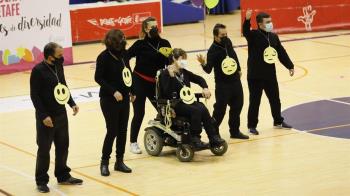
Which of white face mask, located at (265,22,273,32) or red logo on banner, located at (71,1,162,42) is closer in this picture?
white face mask, located at (265,22,273,32)

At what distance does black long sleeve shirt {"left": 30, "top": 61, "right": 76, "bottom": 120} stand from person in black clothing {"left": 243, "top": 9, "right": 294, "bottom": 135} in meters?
3.59

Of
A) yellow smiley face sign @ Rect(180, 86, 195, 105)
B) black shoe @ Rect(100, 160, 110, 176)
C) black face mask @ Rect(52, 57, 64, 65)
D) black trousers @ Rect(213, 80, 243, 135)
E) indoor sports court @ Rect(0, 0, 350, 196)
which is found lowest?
indoor sports court @ Rect(0, 0, 350, 196)

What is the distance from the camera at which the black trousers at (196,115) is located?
36.1ft

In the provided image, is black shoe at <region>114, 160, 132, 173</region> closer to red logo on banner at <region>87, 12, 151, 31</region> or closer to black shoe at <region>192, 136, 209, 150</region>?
black shoe at <region>192, 136, 209, 150</region>

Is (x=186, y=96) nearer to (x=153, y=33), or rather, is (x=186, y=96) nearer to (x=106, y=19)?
(x=153, y=33)

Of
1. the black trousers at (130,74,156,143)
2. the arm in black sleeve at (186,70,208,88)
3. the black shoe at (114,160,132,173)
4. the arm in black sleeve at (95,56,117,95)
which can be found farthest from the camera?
the black trousers at (130,74,156,143)

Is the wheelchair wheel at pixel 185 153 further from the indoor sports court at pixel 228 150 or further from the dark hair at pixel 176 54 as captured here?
the dark hair at pixel 176 54

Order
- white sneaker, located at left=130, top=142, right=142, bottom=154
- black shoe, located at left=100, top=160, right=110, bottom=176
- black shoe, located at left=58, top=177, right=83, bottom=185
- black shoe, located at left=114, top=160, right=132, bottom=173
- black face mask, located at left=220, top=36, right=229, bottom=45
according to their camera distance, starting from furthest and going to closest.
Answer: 1. black face mask, located at left=220, top=36, right=229, bottom=45
2. white sneaker, located at left=130, top=142, right=142, bottom=154
3. black shoe, located at left=114, top=160, right=132, bottom=173
4. black shoe, located at left=100, top=160, right=110, bottom=176
5. black shoe, located at left=58, top=177, right=83, bottom=185

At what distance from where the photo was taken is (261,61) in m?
12.5

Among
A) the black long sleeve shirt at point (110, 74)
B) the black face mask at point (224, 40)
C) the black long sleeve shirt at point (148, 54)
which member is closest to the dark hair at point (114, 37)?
the black long sleeve shirt at point (110, 74)

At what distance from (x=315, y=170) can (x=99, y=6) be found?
488 inches

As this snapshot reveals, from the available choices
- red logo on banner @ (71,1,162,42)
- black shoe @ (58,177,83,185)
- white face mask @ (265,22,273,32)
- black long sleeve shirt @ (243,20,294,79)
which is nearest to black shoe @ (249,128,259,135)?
black long sleeve shirt @ (243,20,294,79)

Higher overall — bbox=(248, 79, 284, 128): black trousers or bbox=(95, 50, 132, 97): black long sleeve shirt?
bbox=(95, 50, 132, 97): black long sleeve shirt

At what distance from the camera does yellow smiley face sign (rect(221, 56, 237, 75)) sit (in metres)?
11.9
